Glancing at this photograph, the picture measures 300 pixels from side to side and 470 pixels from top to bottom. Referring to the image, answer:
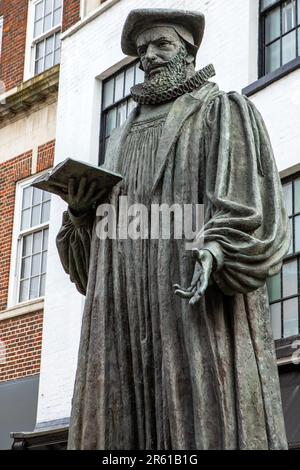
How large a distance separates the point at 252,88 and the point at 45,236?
694 cm

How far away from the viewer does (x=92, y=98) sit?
22375mm

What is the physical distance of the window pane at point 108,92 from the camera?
72.6ft

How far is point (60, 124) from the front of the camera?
914 inches

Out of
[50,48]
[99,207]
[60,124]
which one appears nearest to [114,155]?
[99,207]

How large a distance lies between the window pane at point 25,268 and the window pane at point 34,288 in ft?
0.79

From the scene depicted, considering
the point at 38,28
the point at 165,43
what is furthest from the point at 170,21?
the point at 38,28

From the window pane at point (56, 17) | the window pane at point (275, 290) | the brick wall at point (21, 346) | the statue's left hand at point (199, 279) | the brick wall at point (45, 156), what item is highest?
the window pane at point (56, 17)

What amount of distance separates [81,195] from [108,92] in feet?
54.7

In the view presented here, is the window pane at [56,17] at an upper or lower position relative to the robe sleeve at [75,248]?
upper

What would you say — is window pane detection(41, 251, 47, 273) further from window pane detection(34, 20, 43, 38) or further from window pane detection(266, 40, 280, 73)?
window pane detection(266, 40, 280, 73)

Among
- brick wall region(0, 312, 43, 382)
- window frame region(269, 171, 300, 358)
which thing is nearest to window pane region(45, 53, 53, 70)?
brick wall region(0, 312, 43, 382)

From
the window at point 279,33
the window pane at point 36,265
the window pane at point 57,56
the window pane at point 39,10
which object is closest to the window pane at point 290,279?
the window at point 279,33

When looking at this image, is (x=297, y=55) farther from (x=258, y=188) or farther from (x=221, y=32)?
(x=258, y=188)

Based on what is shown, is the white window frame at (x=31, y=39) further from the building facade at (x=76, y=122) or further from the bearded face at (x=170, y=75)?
the bearded face at (x=170, y=75)
